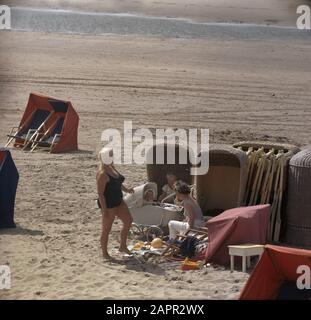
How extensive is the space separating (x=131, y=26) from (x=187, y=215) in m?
29.6

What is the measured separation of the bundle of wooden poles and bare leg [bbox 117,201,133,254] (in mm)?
1674

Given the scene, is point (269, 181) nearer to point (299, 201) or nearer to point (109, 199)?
point (299, 201)

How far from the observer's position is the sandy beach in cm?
963


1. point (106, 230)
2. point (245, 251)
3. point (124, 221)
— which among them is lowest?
point (245, 251)

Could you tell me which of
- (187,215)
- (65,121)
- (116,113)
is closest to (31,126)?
(65,121)

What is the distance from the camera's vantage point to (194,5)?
34438 millimetres

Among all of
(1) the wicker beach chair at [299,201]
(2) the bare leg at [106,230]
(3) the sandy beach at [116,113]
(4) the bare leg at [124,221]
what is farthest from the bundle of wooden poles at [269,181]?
(2) the bare leg at [106,230]

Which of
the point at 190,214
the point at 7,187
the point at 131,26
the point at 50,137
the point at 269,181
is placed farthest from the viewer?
the point at 131,26

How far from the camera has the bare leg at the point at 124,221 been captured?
34.2 feet

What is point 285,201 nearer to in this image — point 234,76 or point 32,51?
point 234,76

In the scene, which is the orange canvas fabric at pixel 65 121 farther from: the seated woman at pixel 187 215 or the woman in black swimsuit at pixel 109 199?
the woman in black swimsuit at pixel 109 199

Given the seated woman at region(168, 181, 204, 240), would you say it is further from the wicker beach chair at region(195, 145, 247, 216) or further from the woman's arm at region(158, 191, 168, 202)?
the woman's arm at region(158, 191, 168, 202)

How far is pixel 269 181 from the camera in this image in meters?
11.1

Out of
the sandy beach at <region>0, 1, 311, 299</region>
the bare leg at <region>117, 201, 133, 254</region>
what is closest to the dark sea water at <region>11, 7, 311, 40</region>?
the sandy beach at <region>0, 1, 311, 299</region>
